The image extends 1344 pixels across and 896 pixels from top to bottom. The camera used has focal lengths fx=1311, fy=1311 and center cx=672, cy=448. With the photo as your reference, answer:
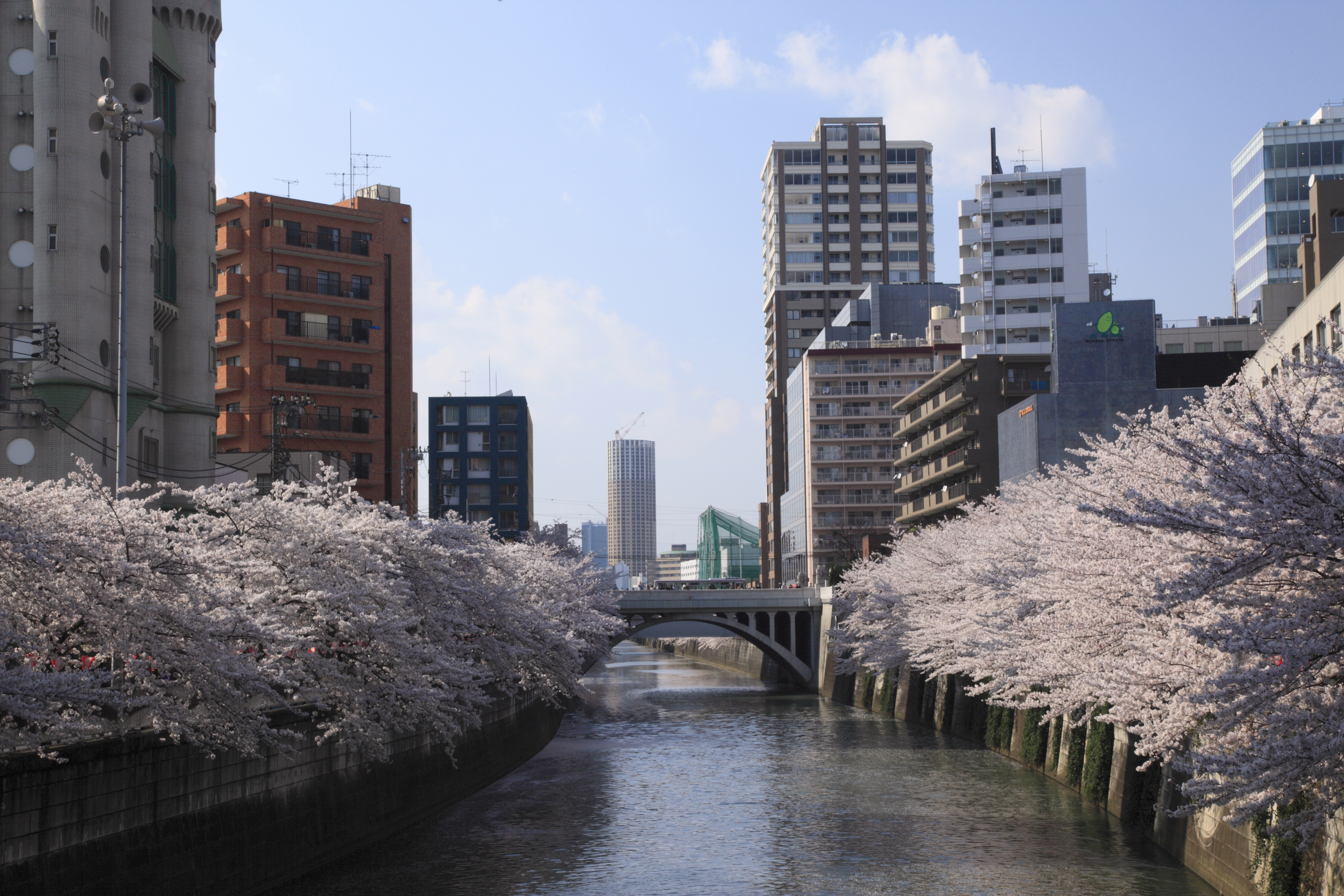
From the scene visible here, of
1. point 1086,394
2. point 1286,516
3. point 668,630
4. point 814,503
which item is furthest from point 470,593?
point 814,503

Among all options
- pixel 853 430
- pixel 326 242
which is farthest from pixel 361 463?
pixel 853 430

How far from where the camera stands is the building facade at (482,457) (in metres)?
129

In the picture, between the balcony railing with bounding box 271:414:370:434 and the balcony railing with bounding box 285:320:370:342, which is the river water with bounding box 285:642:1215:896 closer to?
the balcony railing with bounding box 271:414:370:434

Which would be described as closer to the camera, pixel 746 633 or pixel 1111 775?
pixel 1111 775

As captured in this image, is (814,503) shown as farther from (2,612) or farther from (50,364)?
(2,612)

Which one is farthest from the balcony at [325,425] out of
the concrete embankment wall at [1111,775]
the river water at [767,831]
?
the concrete embankment wall at [1111,775]

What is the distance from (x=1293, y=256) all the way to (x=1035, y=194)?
23.2 meters

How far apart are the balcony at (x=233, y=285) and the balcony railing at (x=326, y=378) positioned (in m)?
6.22

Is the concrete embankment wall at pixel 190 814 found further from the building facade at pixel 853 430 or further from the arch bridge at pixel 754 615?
the building facade at pixel 853 430

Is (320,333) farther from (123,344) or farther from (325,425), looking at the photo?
(123,344)

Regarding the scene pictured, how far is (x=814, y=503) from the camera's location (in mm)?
145000

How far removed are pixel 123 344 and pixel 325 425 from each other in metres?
60.8

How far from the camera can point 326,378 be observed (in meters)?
92.3

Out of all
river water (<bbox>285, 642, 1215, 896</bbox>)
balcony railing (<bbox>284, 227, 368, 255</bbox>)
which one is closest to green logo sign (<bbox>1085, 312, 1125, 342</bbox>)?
river water (<bbox>285, 642, 1215, 896</bbox>)
